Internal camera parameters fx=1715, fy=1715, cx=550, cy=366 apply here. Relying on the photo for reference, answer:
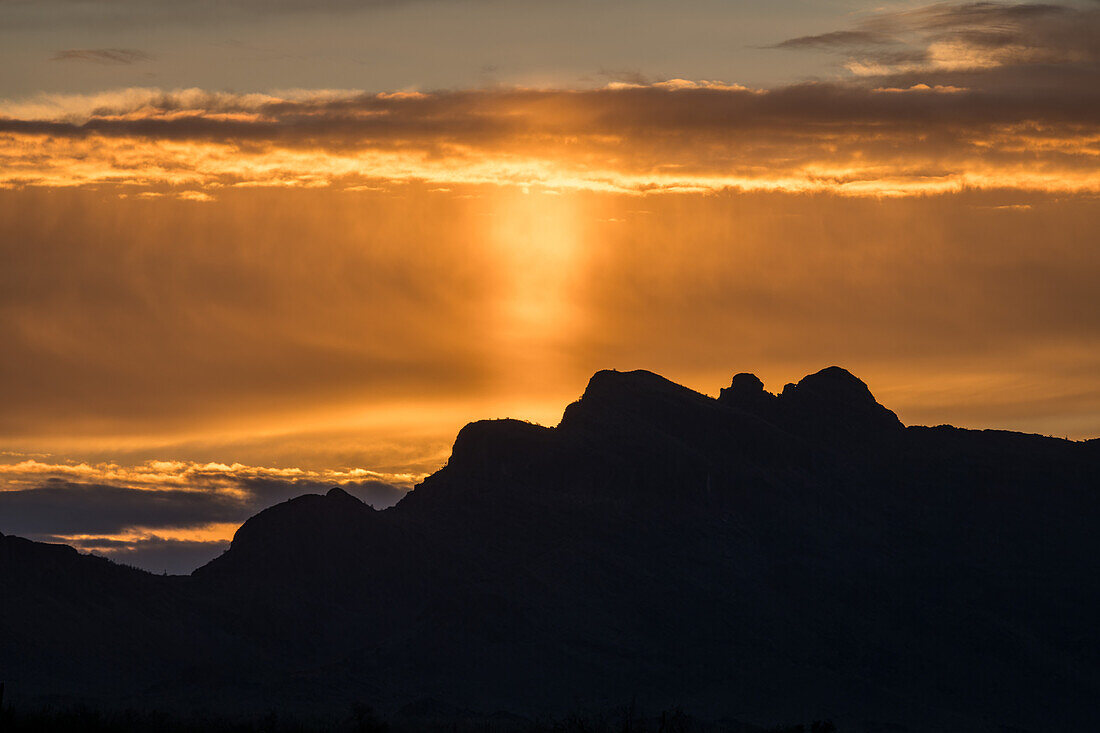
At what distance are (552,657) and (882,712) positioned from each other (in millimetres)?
37828

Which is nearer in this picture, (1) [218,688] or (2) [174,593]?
(1) [218,688]

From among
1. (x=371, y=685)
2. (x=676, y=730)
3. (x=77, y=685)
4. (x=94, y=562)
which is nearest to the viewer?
(x=676, y=730)

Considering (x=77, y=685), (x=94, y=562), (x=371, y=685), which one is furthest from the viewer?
(x=94, y=562)

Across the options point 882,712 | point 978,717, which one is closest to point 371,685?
point 882,712

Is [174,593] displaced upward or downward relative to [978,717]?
upward

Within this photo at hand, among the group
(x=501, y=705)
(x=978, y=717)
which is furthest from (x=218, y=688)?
(x=978, y=717)

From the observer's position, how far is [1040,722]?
199750mm

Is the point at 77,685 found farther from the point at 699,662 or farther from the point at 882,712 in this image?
the point at 882,712

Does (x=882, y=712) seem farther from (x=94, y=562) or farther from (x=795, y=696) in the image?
(x=94, y=562)

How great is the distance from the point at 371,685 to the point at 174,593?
33899 millimetres

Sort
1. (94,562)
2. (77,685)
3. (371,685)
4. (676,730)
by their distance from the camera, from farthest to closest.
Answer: (94,562) → (371,685) → (77,685) → (676,730)

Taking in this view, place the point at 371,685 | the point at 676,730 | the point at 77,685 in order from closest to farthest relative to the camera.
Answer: the point at 676,730, the point at 77,685, the point at 371,685

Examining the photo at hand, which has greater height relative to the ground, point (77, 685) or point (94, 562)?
point (94, 562)

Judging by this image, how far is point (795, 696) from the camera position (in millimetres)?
192000
